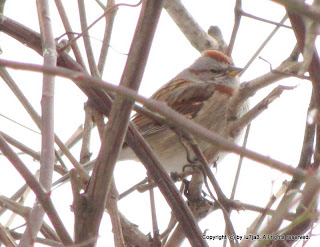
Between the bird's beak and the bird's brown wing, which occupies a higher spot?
the bird's beak

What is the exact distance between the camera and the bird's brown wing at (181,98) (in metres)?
4.58

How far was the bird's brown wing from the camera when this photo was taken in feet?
15.0

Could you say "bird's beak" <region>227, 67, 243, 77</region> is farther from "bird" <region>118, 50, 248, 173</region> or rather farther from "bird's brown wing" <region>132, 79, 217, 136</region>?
"bird's brown wing" <region>132, 79, 217, 136</region>

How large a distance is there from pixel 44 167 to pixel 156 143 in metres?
2.58

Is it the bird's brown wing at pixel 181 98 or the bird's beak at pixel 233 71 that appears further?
the bird's beak at pixel 233 71

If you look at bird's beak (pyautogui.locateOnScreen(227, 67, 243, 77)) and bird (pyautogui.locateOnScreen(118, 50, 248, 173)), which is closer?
bird (pyautogui.locateOnScreen(118, 50, 248, 173))

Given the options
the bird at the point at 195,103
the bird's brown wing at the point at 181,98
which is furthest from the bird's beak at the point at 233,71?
the bird's brown wing at the point at 181,98

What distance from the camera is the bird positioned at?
450 cm

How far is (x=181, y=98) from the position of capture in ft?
15.8

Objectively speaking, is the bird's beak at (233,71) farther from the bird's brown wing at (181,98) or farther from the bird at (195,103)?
the bird's brown wing at (181,98)

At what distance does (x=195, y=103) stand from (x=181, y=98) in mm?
142

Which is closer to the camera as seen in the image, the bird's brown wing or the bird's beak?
the bird's brown wing

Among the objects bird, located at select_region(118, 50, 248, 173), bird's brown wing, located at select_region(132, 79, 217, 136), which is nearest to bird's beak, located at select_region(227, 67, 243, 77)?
bird, located at select_region(118, 50, 248, 173)

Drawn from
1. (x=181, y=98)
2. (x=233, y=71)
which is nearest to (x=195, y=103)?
(x=181, y=98)
